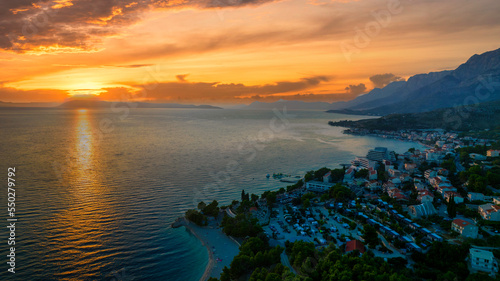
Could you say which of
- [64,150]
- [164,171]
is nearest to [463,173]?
[164,171]

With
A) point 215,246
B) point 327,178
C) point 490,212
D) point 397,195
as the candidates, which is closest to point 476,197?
point 490,212

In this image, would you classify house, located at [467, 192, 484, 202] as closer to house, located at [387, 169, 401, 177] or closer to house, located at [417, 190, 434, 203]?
house, located at [417, 190, 434, 203]

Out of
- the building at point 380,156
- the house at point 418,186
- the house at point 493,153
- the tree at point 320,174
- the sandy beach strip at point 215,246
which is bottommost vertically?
the sandy beach strip at point 215,246

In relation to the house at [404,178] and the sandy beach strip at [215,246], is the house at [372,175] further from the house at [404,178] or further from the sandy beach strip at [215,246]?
the sandy beach strip at [215,246]

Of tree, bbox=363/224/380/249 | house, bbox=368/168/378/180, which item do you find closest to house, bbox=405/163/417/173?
house, bbox=368/168/378/180

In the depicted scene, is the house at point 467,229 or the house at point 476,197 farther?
the house at point 476,197

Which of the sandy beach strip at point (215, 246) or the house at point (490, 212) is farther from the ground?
the house at point (490, 212)

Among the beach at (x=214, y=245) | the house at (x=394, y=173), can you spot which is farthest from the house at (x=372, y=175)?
the beach at (x=214, y=245)

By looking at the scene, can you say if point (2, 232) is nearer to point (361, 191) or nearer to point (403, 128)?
point (361, 191)
